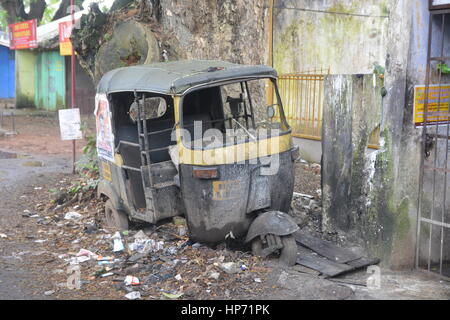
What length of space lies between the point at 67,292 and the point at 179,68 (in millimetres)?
2745

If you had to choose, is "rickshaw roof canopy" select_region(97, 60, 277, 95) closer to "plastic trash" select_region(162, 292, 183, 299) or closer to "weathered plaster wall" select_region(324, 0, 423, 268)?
"weathered plaster wall" select_region(324, 0, 423, 268)

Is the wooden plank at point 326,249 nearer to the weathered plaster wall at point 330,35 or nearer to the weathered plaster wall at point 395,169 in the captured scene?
the weathered plaster wall at point 395,169

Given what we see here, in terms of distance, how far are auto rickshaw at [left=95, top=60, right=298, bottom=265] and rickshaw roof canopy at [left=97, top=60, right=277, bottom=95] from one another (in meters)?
0.01

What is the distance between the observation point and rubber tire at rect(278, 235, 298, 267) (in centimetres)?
561

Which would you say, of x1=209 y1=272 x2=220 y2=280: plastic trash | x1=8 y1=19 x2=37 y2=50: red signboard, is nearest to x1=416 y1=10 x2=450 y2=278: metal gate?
x1=209 y1=272 x2=220 y2=280: plastic trash

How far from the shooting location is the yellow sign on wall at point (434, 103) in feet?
18.3

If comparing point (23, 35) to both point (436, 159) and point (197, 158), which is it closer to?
point (197, 158)

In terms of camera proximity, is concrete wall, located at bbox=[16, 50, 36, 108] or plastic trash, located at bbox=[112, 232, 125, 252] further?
concrete wall, located at bbox=[16, 50, 36, 108]

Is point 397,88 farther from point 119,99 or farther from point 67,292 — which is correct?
point 67,292

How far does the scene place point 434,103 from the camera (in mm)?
5672

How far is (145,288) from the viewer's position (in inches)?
208

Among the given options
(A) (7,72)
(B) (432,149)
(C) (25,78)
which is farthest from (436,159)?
(A) (7,72)

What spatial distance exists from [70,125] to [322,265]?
6253 mm

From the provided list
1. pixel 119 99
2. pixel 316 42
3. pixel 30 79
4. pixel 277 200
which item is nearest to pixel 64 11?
pixel 30 79
